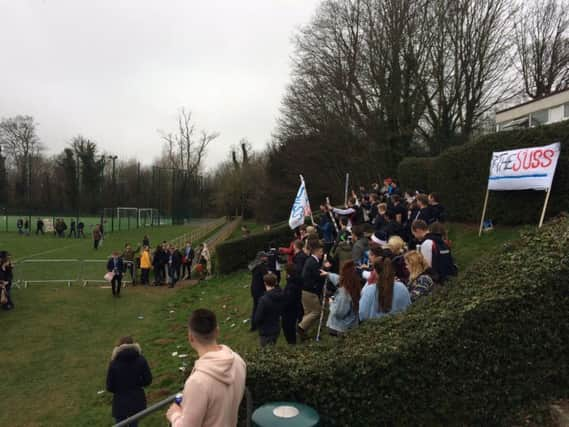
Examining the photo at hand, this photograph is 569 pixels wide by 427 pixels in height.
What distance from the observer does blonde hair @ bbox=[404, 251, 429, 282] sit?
607 centimetres

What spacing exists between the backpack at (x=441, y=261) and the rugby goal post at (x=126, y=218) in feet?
146

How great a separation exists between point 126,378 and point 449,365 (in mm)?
4079

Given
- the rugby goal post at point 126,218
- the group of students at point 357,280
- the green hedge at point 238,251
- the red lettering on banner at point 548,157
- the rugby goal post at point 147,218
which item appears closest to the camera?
the group of students at point 357,280

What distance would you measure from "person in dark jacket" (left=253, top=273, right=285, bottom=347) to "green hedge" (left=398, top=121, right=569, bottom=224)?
822 centimetres

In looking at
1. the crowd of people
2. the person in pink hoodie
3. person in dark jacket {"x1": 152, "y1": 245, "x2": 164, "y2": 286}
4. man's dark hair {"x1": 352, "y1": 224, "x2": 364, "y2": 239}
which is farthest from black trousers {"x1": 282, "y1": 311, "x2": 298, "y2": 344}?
the crowd of people

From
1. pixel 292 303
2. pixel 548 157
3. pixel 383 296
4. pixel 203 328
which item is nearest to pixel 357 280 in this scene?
pixel 383 296

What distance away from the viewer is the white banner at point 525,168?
1005 cm

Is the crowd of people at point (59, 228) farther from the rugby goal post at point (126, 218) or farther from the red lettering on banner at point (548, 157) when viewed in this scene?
the red lettering on banner at point (548, 157)

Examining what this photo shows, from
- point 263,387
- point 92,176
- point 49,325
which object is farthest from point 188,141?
point 263,387

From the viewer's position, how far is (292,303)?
7730 mm

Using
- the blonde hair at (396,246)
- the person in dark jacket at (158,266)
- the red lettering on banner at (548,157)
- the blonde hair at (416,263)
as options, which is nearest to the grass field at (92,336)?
the person in dark jacket at (158,266)

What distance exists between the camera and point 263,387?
443cm

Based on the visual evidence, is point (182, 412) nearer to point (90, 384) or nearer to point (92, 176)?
point (90, 384)

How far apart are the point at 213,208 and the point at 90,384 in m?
61.1
